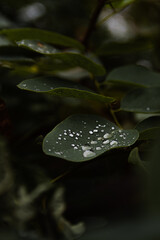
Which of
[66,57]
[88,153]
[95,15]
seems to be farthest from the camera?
[95,15]

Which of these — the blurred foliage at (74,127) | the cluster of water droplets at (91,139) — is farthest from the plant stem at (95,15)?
the cluster of water droplets at (91,139)

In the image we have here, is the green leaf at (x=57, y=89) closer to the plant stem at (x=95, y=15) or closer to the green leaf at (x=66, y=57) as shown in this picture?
the green leaf at (x=66, y=57)

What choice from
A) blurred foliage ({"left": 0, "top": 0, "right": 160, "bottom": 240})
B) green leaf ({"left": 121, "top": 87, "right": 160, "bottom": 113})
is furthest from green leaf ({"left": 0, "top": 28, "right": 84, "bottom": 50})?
green leaf ({"left": 121, "top": 87, "right": 160, "bottom": 113})

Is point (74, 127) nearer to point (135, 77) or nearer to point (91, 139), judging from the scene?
point (91, 139)

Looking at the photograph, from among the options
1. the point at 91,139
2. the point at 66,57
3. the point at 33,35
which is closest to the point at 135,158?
the point at 91,139

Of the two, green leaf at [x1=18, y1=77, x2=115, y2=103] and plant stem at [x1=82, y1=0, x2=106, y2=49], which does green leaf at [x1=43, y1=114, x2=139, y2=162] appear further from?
plant stem at [x1=82, y1=0, x2=106, y2=49]

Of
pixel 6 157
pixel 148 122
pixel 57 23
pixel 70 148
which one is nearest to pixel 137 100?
pixel 148 122

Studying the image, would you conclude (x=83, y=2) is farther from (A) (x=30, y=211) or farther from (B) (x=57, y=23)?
(A) (x=30, y=211)
